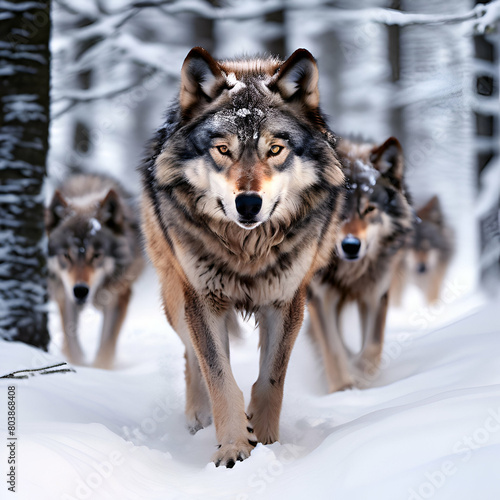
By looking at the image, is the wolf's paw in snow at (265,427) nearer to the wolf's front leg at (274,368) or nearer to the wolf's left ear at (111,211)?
the wolf's front leg at (274,368)

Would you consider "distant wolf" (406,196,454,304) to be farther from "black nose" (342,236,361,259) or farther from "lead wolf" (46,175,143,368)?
"black nose" (342,236,361,259)

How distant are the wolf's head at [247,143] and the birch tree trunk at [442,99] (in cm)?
380

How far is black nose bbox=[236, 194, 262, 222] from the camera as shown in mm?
2377

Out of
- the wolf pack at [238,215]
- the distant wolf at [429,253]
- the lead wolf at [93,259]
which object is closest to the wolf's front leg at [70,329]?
the lead wolf at [93,259]

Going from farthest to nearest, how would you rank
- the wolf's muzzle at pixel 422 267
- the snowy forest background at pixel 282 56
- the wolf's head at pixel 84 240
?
1. the wolf's muzzle at pixel 422 267
2. the wolf's head at pixel 84 240
3. the snowy forest background at pixel 282 56

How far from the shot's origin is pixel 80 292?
5.76 metres

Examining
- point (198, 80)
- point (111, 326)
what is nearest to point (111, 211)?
point (111, 326)

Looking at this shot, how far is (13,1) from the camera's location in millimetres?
4195

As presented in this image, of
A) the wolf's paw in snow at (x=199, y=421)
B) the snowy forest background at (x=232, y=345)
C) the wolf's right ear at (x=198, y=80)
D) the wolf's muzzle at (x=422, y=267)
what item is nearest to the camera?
the snowy forest background at (x=232, y=345)

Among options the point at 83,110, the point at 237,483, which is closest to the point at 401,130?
the point at 83,110

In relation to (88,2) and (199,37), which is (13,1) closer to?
(199,37)

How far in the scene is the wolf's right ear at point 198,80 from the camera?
267 cm

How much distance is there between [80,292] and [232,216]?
3649mm

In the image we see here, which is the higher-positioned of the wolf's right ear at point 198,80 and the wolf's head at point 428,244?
the wolf's right ear at point 198,80
